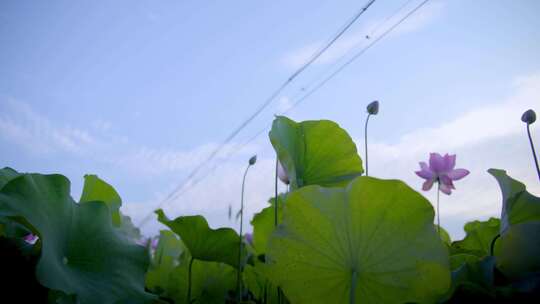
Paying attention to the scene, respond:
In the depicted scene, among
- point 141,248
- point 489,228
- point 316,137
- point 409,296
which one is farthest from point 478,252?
point 141,248

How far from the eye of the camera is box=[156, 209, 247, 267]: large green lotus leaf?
647mm

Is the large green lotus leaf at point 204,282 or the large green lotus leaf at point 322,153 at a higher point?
the large green lotus leaf at point 322,153

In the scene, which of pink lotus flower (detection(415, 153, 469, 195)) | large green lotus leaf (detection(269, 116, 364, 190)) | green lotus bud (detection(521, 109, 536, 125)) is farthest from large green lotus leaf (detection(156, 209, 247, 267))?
pink lotus flower (detection(415, 153, 469, 195))

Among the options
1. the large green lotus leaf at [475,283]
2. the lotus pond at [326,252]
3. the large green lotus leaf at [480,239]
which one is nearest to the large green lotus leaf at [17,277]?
the lotus pond at [326,252]

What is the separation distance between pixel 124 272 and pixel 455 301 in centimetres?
37

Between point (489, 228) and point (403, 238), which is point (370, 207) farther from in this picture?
point (489, 228)

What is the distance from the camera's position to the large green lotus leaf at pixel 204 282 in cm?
77

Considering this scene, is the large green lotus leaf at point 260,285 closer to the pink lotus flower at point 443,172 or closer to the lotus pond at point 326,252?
the lotus pond at point 326,252

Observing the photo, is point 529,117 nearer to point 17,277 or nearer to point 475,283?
point 475,283

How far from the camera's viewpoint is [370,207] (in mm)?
393

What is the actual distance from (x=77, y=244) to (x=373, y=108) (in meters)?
0.58

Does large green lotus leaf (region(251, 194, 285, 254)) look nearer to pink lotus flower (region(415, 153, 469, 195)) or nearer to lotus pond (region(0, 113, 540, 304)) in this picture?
lotus pond (region(0, 113, 540, 304))

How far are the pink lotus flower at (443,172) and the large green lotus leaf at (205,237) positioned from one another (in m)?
0.69

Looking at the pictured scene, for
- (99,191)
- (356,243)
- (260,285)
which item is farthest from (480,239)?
(99,191)
